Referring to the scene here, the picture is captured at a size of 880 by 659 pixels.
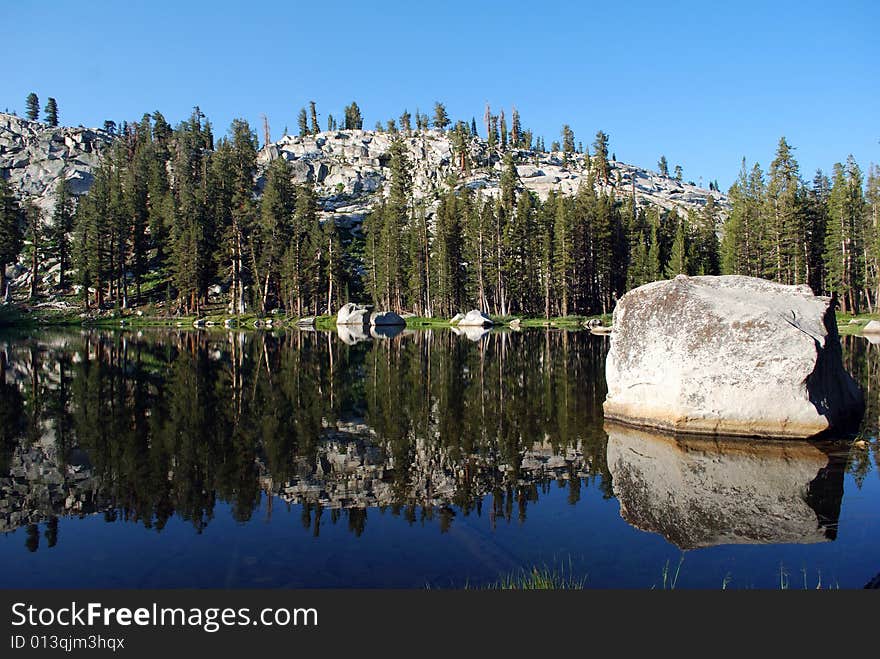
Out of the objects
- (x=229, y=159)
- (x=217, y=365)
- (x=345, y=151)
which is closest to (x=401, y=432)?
(x=217, y=365)

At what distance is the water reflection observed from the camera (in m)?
10.1

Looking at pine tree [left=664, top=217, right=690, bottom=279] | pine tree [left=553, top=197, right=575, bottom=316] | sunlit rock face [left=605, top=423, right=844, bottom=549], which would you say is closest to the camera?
sunlit rock face [left=605, top=423, right=844, bottom=549]

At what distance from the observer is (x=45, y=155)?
160 meters

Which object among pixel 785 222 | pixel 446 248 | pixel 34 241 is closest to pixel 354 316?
pixel 446 248

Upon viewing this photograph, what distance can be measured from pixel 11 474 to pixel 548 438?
11.5m

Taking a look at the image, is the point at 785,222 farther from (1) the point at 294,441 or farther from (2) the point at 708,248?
(1) the point at 294,441

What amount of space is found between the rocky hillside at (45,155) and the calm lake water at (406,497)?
143129 millimetres

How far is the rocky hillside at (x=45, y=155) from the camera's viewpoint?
148m

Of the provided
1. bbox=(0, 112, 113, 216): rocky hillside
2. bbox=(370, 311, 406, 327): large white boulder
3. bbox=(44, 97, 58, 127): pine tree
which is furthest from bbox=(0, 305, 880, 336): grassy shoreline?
bbox=(44, 97, 58, 127): pine tree

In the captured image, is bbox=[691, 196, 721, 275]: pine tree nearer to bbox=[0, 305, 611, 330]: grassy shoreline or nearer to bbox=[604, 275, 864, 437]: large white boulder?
bbox=[0, 305, 611, 330]: grassy shoreline

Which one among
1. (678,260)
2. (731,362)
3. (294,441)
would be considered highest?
(678,260)

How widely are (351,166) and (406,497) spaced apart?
172 m

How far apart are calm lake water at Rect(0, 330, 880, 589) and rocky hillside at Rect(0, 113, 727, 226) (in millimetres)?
122061

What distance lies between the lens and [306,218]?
301 feet
